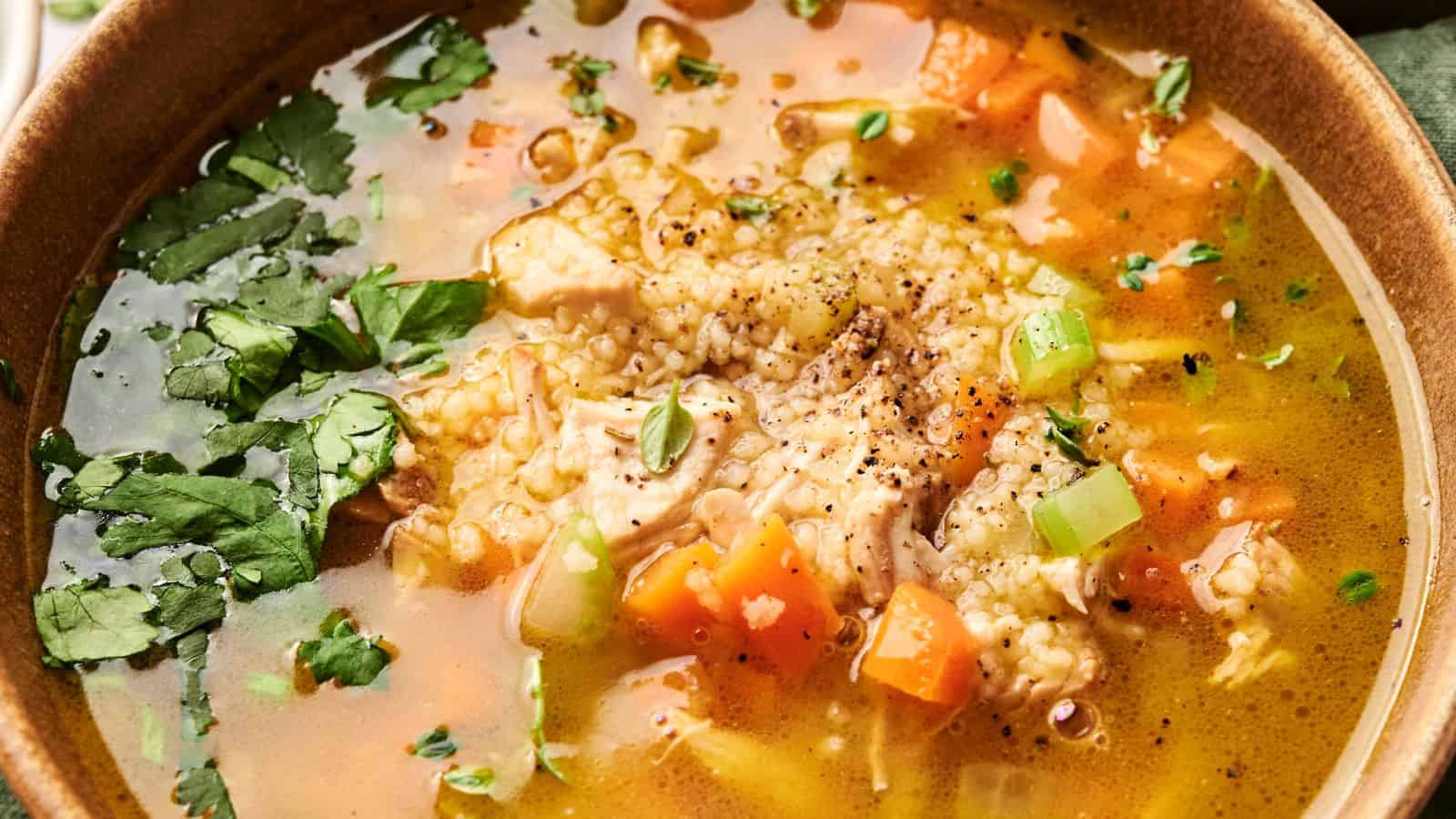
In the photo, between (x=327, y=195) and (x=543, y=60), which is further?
(x=543, y=60)

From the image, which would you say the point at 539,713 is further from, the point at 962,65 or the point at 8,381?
the point at 962,65

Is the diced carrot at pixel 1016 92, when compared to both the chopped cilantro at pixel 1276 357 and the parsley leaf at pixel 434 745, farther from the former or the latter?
the parsley leaf at pixel 434 745

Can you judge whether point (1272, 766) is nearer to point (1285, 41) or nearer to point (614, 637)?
point (614, 637)

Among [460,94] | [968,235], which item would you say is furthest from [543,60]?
[968,235]

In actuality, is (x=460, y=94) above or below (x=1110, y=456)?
above

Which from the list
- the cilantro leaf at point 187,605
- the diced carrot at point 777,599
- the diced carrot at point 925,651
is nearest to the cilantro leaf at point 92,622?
the cilantro leaf at point 187,605

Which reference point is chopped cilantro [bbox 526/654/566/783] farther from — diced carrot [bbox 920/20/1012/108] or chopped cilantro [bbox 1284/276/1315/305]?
chopped cilantro [bbox 1284/276/1315/305]

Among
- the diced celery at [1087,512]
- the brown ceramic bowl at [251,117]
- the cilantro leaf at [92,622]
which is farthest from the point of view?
the diced celery at [1087,512]
